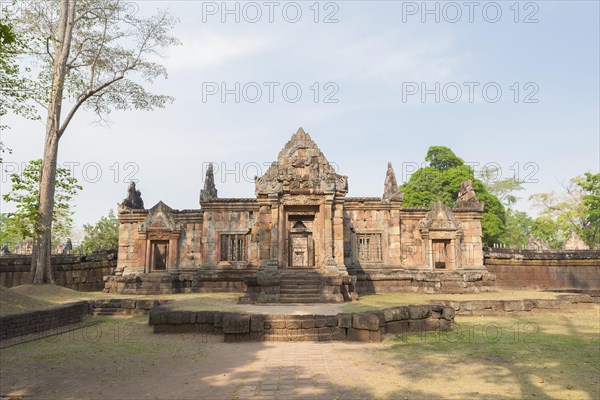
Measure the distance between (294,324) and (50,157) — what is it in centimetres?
1411

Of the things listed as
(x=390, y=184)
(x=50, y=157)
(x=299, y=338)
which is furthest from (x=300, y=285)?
(x=50, y=157)

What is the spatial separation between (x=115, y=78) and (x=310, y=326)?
16.8 metres

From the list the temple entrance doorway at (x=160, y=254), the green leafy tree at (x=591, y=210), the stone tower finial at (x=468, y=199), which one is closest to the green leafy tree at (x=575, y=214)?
the green leafy tree at (x=591, y=210)

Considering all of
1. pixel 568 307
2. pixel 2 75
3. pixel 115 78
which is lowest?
pixel 568 307

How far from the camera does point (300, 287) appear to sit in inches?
586

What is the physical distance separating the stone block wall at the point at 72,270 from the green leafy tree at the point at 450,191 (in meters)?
27.4

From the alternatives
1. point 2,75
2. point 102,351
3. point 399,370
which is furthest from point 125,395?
point 2,75

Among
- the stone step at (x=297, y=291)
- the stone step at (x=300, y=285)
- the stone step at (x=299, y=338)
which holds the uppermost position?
the stone step at (x=300, y=285)

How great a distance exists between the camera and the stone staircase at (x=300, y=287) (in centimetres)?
1428

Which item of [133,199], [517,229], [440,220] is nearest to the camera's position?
[440,220]

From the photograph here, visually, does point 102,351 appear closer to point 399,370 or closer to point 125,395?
point 125,395

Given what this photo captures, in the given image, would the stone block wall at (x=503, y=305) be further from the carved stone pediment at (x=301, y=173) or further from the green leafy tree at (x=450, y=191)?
the green leafy tree at (x=450, y=191)

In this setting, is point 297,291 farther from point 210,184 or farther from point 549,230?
point 549,230

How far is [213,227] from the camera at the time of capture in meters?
20.5
